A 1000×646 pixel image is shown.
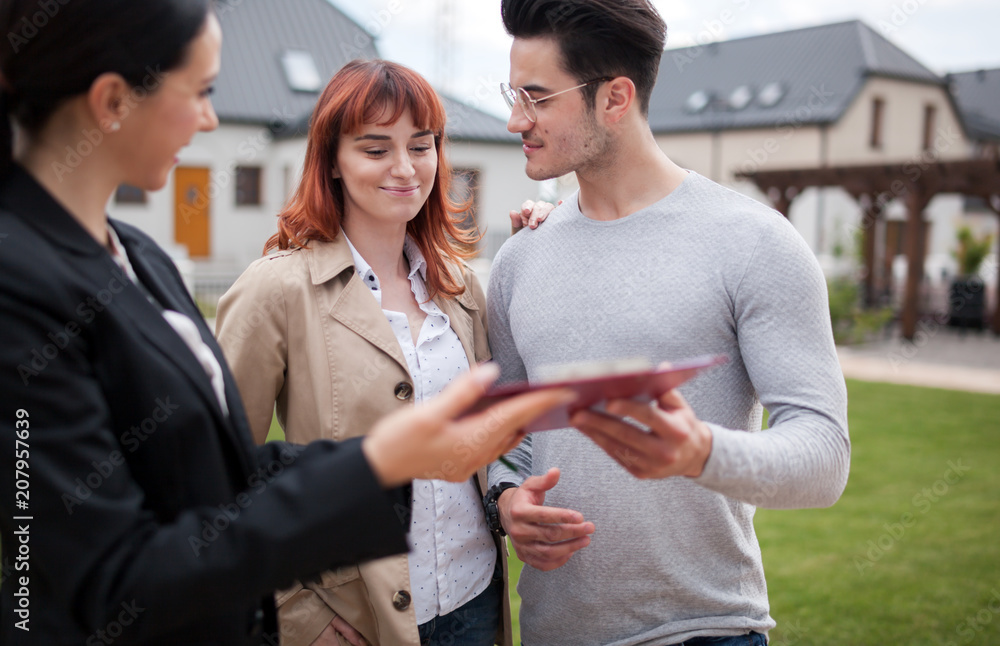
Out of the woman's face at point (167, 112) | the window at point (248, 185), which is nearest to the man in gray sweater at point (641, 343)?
the woman's face at point (167, 112)

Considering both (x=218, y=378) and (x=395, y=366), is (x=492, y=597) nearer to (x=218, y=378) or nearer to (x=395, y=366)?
(x=395, y=366)

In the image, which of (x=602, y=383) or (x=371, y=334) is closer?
(x=602, y=383)

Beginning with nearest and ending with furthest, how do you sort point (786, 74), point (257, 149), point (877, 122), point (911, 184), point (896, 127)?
1. point (911, 184)
2. point (257, 149)
3. point (877, 122)
4. point (786, 74)
5. point (896, 127)

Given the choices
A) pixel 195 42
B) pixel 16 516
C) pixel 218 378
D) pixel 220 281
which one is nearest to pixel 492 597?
pixel 218 378

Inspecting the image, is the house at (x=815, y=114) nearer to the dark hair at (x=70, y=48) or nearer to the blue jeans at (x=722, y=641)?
the blue jeans at (x=722, y=641)

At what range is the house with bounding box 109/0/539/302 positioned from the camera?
70.2ft

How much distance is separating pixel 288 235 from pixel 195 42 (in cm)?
121

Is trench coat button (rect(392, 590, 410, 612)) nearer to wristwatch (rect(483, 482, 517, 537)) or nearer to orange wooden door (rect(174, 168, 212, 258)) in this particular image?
wristwatch (rect(483, 482, 517, 537))

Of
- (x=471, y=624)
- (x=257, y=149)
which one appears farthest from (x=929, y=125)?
(x=471, y=624)

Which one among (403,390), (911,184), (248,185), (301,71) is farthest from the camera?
(248,185)

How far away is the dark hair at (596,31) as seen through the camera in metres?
2.27

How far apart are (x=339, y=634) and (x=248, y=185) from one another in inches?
869

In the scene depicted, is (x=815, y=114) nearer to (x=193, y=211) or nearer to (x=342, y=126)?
(x=193, y=211)

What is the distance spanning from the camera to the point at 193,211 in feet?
70.6
